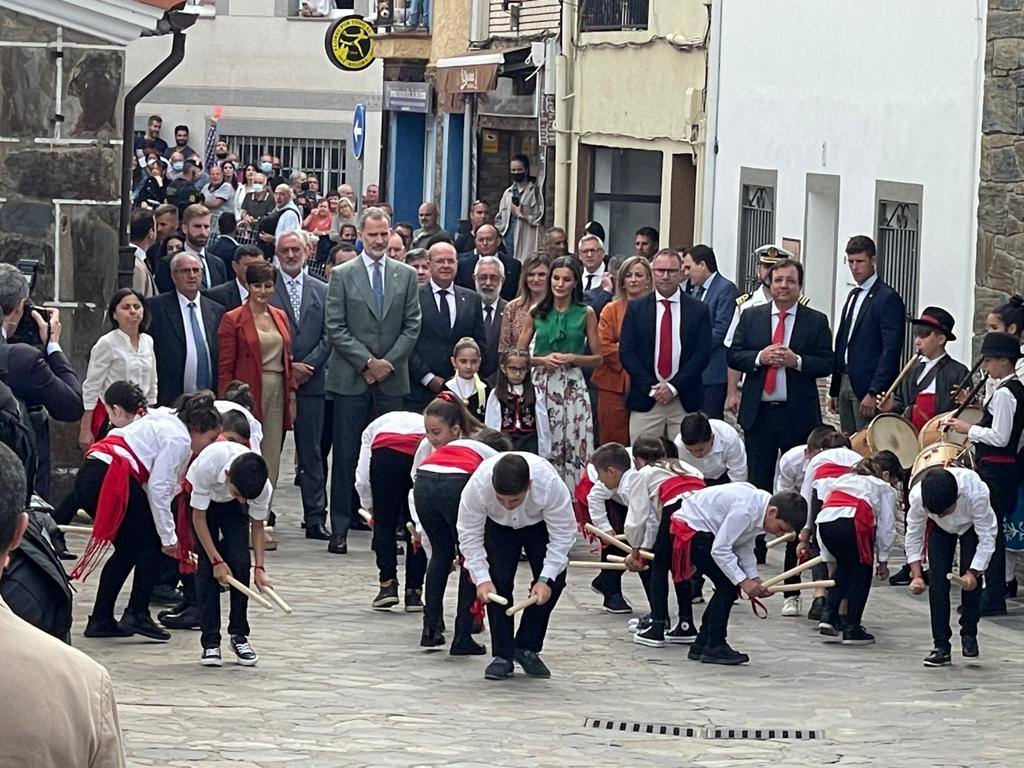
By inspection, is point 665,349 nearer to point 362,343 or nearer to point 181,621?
point 362,343

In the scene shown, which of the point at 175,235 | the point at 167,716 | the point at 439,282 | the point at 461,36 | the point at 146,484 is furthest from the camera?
the point at 461,36

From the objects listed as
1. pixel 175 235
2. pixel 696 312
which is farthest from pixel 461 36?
pixel 696 312

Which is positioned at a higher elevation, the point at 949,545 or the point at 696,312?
the point at 696,312

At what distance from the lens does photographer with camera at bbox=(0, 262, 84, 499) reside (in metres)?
10.6

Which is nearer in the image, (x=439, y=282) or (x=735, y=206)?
(x=439, y=282)

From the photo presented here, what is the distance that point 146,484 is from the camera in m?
10.7

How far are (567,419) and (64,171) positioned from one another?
130 inches

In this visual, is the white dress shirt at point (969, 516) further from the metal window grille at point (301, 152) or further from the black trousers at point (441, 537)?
Answer: the metal window grille at point (301, 152)

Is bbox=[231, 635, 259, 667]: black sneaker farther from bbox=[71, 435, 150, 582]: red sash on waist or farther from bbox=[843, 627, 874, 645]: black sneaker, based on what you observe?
bbox=[843, 627, 874, 645]: black sneaker

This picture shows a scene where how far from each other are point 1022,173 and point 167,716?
6.63 meters

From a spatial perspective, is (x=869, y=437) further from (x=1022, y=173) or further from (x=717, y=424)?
(x=1022, y=173)

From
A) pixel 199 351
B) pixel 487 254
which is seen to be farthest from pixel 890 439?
pixel 487 254

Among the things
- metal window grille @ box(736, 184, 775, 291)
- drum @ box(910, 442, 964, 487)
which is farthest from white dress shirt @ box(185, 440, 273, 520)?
metal window grille @ box(736, 184, 775, 291)

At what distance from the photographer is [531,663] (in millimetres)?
10344
